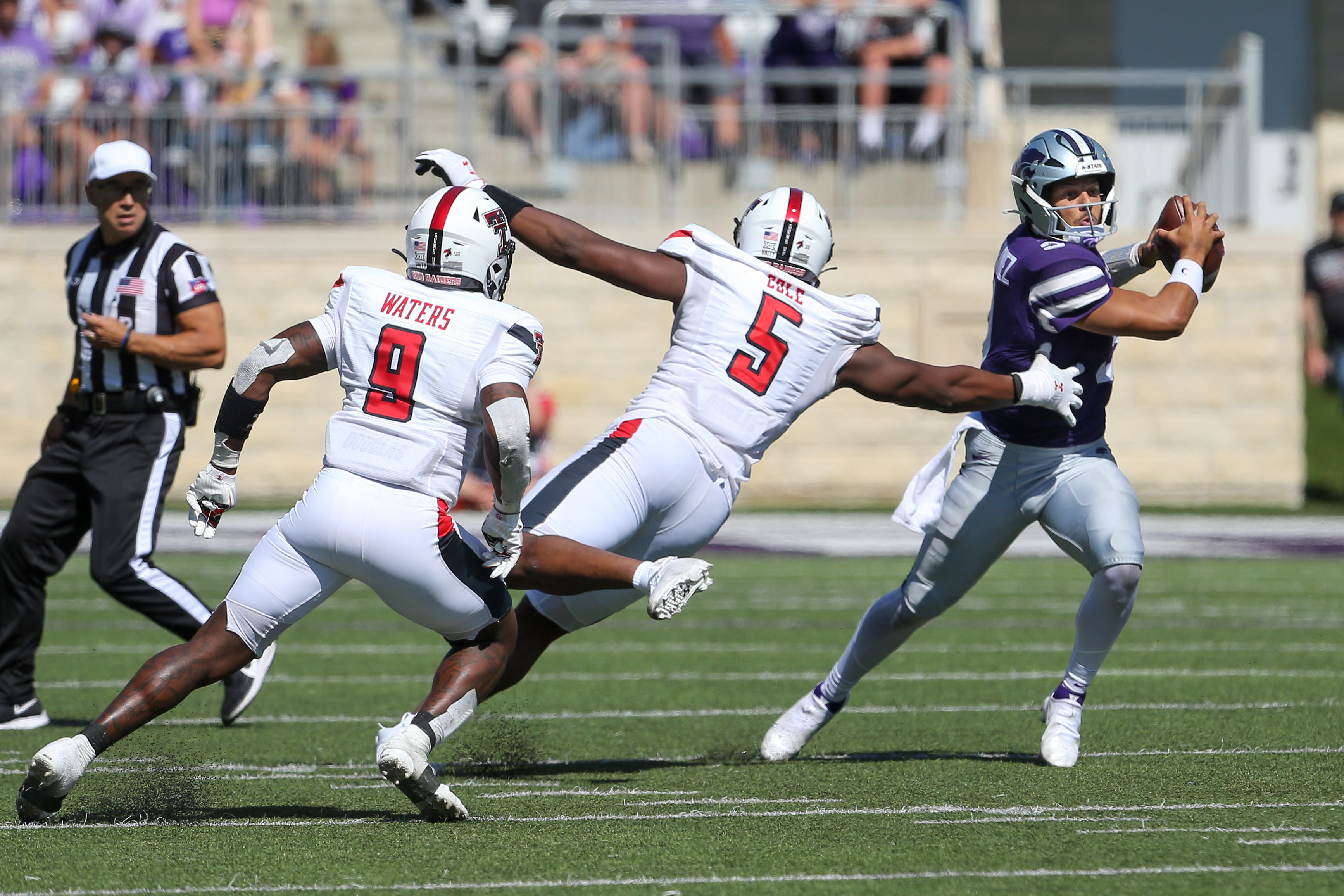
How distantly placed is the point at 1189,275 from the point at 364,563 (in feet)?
8.85

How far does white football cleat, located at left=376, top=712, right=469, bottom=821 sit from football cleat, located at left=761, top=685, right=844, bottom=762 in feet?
4.34

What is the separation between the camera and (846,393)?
15148 millimetres

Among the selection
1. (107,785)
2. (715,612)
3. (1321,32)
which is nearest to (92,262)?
(107,785)

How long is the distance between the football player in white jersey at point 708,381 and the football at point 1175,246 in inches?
27.3

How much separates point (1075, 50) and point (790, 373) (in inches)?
643

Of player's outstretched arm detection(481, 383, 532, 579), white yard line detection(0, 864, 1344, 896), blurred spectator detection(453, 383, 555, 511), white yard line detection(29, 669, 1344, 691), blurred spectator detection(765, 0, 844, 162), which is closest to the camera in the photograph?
white yard line detection(0, 864, 1344, 896)

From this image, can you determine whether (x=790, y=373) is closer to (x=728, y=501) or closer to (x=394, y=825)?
(x=728, y=501)

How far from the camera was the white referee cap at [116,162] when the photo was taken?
20.9 ft

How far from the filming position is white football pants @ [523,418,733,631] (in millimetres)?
5074

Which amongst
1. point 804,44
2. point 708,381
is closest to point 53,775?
point 708,381

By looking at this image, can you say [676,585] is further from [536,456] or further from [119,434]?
[536,456]

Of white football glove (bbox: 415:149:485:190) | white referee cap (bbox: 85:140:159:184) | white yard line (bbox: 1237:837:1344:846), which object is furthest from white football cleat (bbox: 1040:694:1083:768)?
white referee cap (bbox: 85:140:159:184)

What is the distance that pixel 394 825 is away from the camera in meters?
4.60

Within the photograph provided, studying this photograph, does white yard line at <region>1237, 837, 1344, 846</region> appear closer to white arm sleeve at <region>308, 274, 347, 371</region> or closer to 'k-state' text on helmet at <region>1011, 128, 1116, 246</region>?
'k-state' text on helmet at <region>1011, 128, 1116, 246</region>
